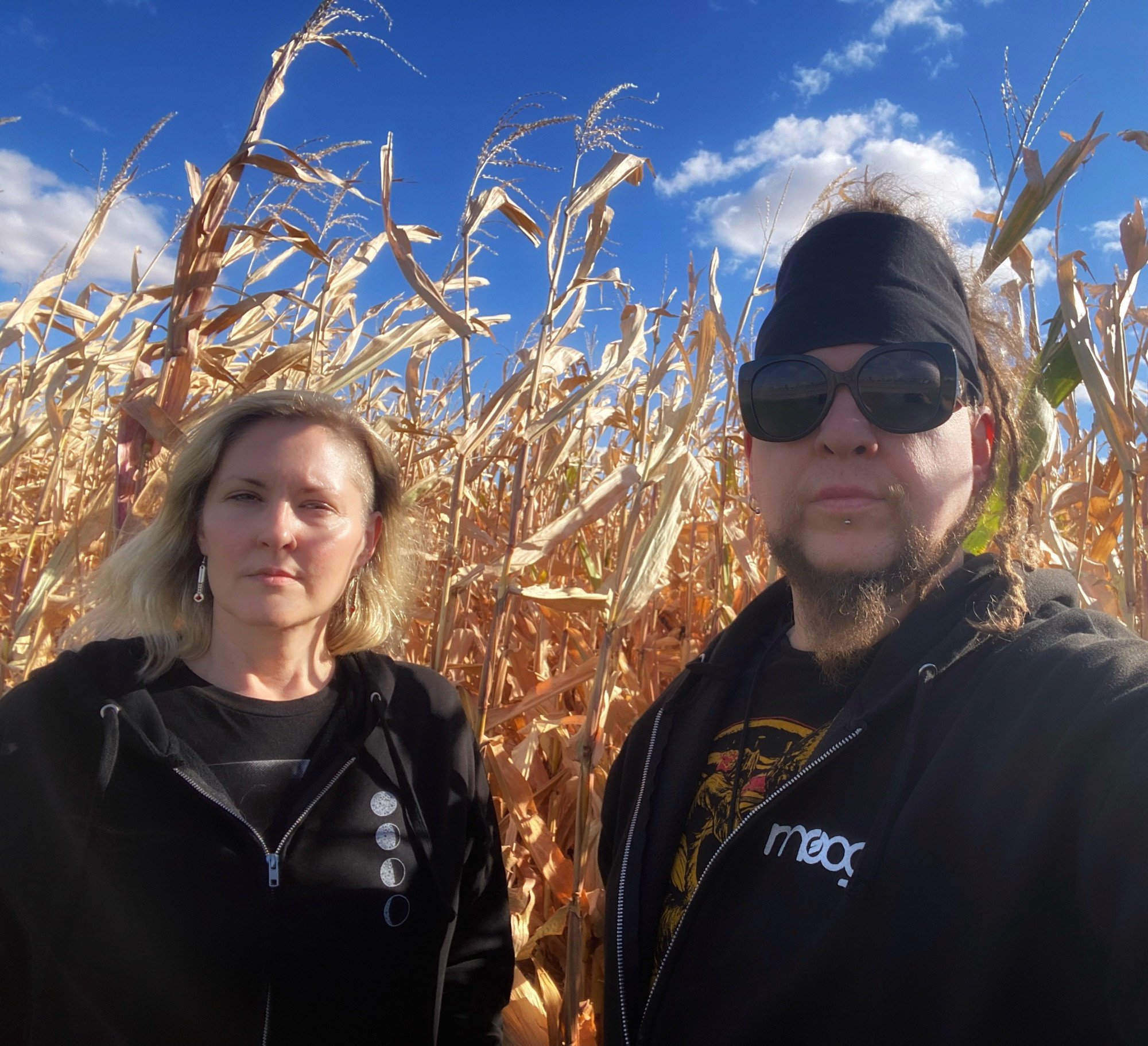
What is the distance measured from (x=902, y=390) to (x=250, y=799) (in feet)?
4.85

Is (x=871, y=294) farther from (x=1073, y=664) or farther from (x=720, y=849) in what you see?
(x=720, y=849)

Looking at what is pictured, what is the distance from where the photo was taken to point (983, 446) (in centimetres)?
152

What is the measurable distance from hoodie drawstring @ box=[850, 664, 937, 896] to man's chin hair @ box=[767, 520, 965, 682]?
0.61ft

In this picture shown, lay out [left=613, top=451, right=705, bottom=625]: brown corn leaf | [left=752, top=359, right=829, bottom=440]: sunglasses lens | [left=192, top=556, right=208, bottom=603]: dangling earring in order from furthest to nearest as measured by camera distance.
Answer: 1. [left=613, top=451, right=705, bottom=625]: brown corn leaf
2. [left=192, top=556, right=208, bottom=603]: dangling earring
3. [left=752, top=359, right=829, bottom=440]: sunglasses lens

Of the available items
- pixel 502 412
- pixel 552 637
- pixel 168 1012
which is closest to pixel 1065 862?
pixel 168 1012

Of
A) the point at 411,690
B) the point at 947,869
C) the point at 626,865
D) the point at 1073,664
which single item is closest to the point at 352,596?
the point at 411,690

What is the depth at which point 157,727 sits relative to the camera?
1438 mm

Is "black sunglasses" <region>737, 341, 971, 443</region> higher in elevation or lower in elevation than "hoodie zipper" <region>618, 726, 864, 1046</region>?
higher

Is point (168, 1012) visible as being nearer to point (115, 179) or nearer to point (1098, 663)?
point (1098, 663)

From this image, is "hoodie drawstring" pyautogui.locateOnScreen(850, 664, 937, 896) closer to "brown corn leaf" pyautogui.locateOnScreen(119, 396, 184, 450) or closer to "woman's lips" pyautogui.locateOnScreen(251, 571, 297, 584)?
"woman's lips" pyautogui.locateOnScreen(251, 571, 297, 584)

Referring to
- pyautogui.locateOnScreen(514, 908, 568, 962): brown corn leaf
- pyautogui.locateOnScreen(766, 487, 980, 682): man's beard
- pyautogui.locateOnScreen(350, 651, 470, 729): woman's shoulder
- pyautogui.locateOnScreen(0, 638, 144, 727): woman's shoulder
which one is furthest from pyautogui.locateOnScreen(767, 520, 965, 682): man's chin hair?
pyautogui.locateOnScreen(0, 638, 144, 727): woman's shoulder

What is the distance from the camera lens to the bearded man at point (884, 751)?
0.93 metres

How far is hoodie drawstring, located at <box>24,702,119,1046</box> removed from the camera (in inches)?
50.8

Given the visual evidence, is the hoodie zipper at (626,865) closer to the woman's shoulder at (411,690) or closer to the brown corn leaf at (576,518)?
the woman's shoulder at (411,690)
